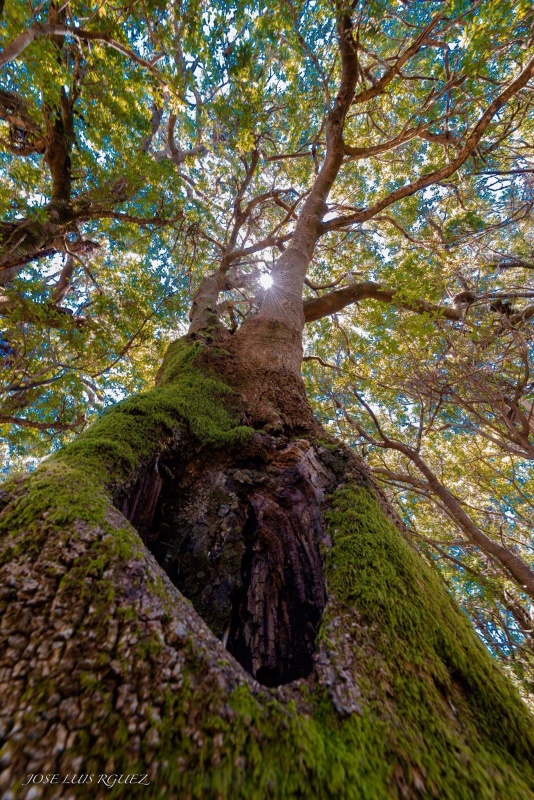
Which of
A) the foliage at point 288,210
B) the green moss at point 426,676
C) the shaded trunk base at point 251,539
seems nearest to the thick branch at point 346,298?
the foliage at point 288,210

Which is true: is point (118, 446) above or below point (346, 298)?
below

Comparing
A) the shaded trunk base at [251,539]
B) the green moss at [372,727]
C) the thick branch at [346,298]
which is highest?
the thick branch at [346,298]

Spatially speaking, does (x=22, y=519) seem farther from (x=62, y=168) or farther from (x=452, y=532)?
(x=452, y=532)

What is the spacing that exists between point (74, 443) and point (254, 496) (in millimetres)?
1032

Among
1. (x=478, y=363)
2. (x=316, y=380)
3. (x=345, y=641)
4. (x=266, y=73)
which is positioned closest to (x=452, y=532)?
(x=316, y=380)

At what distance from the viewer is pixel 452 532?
32.0 ft

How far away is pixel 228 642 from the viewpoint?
1.43 m

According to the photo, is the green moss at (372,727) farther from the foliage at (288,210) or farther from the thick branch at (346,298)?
the thick branch at (346,298)

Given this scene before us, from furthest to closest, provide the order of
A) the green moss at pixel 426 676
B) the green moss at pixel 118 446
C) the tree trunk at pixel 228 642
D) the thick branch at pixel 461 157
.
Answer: the thick branch at pixel 461 157 → the green moss at pixel 118 446 → the green moss at pixel 426 676 → the tree trunk at pixel 228 642

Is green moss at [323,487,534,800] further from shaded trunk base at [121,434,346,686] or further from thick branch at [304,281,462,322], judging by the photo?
thick branch at [304,281,462,322]

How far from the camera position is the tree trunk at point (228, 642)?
30.5 inches

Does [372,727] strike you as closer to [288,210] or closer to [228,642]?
[228,642]

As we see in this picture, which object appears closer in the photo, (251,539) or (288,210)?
(251,539)

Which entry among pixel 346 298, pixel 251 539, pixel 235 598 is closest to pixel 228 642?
pixel 235 598
